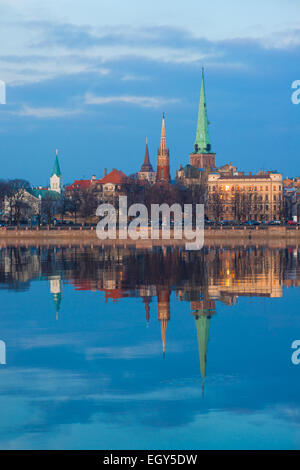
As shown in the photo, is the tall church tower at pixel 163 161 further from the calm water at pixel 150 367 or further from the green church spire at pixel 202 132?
the calm water at pixel 150 367

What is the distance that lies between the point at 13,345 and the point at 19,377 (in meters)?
2.91

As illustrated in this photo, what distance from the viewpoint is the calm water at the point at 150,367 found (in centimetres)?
1067

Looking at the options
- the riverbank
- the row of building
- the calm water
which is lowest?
the calm water

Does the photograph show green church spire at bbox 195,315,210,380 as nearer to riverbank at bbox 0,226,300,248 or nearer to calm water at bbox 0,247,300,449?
calm water at bbox 0,247,300,449

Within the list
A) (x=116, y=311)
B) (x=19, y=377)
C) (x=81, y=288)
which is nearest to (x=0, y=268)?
(x=81, y=288)

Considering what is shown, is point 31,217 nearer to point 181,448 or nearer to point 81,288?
point 81,288

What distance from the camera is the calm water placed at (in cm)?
1067

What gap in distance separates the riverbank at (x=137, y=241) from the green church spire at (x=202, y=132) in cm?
7142

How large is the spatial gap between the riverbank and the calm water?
1709 inches

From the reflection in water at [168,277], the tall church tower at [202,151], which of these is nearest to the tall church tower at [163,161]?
the tall church tower at [202,151]

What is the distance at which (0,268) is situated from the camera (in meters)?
38.0

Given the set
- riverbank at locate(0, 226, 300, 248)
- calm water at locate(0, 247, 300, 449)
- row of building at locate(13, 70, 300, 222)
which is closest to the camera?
calm water at locate(0, 247, 300, 449)

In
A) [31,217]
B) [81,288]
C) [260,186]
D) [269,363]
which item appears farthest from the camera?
[260,186]

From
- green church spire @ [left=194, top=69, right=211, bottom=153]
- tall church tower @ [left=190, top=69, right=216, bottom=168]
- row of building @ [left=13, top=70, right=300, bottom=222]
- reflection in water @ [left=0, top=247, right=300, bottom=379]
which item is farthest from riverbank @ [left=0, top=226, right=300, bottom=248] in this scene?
tall church tower @ [left=190, top=69, right=216, bottom=168]
